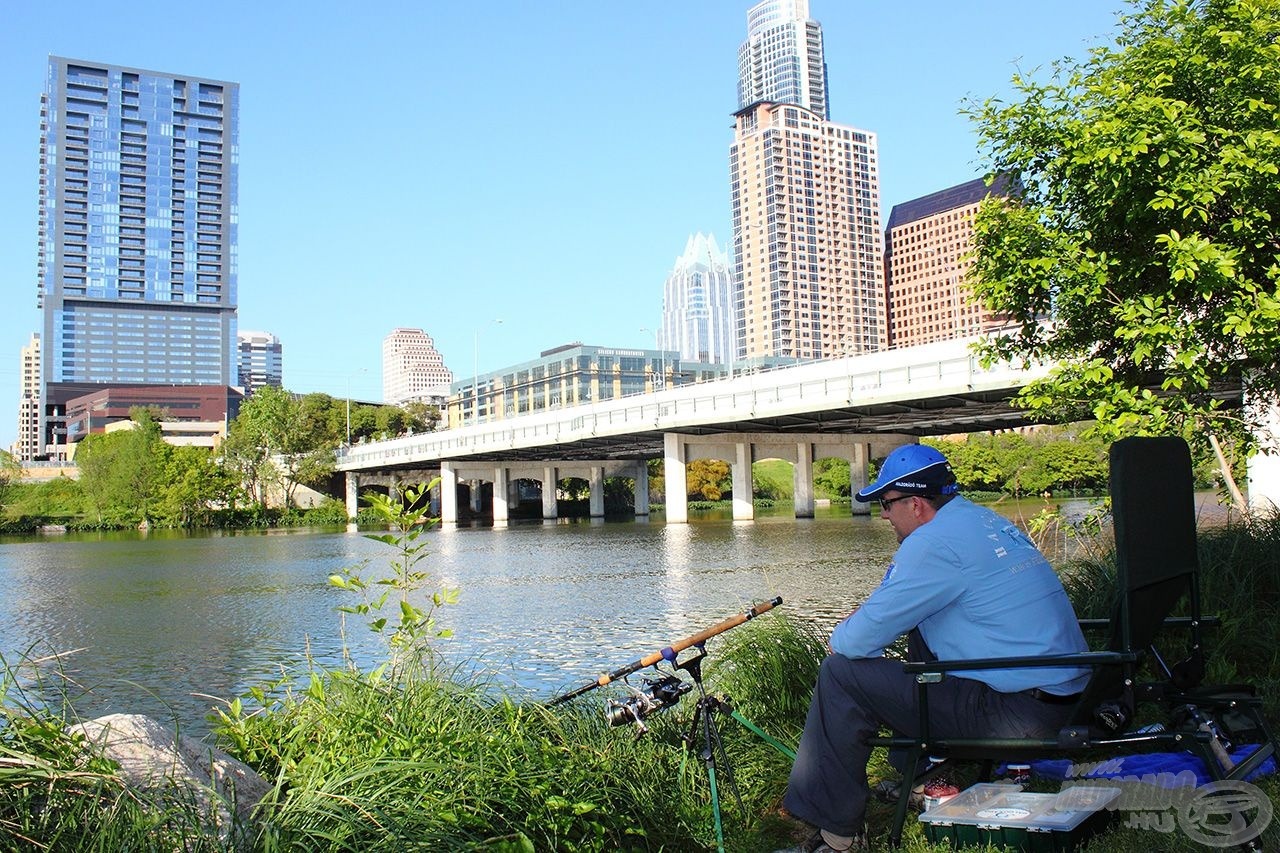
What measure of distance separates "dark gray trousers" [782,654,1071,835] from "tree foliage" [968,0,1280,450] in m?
4.58

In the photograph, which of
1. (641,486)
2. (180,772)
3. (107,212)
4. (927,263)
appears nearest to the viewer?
(180,772)

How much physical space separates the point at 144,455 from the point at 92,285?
144014 millimetres

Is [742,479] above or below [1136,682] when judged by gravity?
above

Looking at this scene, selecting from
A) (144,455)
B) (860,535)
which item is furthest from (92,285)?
(860,535)

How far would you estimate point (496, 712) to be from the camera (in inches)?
178

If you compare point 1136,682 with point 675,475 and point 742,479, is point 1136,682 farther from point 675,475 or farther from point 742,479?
point 742,479

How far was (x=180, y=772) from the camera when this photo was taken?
10.8 ft

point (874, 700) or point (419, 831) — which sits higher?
point (874, 700)

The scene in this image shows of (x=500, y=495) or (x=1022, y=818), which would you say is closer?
(x=1022, y=818)

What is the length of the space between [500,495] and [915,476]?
217ft

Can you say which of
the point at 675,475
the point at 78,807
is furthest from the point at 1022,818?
the point at 675,475

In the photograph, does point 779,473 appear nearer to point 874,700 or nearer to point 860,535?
point 860,535

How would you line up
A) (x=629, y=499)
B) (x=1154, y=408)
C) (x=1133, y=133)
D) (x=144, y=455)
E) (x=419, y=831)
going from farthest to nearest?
(x=629, y=499), (x=144, y=455), (x=1154, y=408), (x=1133, y=133), (x=419, y=831)

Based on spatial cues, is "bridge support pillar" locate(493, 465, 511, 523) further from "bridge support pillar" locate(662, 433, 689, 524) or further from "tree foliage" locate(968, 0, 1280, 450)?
"tree foliage" locate(968, 0, 1280, 450)
